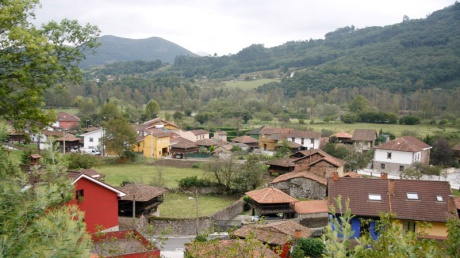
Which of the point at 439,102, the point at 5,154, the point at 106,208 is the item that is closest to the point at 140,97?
the point at 439,102

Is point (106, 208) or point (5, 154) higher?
point (5, 154)

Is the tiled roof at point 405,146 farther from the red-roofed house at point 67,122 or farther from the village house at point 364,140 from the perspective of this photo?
the red-roofed house at point 67,122

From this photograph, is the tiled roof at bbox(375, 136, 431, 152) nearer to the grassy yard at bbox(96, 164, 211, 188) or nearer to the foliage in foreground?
the grassy yard at bbox(96, 164, 211, 188)

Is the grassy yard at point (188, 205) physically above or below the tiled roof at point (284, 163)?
below

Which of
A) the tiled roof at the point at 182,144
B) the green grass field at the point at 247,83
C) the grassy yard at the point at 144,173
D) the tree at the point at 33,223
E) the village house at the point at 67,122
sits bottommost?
the grassy yard at the point at 144,173

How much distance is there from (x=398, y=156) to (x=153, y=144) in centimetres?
2870

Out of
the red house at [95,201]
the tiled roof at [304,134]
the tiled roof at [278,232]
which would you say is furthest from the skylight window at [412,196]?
the tiled roof at [304,134]

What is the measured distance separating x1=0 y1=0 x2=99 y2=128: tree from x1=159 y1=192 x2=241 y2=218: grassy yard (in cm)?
1716

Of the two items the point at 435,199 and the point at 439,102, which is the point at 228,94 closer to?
the point at 439,102

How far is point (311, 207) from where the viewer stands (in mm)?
26188

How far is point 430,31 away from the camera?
14325cm

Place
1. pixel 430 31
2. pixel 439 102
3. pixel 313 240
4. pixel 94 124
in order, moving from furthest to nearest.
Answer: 1. pixel 430 31
2. pixel 439 102
3. pixel 94 124
4. pixel 313 240

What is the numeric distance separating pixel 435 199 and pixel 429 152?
1117 inches

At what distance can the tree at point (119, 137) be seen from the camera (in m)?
46.3
